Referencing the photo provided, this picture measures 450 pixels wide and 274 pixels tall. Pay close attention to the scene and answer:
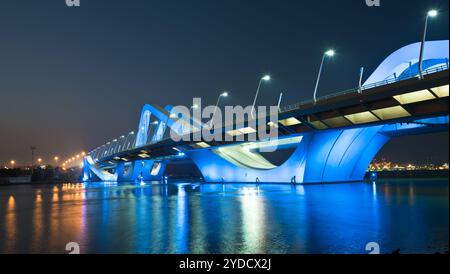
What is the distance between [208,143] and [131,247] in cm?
5229

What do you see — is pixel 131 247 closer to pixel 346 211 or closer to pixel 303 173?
pixel 346 211

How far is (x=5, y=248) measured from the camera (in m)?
10.2

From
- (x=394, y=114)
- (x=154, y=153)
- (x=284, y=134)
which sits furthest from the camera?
(x=154, y=153)

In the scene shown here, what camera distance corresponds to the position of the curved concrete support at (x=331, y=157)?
4800cm

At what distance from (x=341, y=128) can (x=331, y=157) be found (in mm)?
12532

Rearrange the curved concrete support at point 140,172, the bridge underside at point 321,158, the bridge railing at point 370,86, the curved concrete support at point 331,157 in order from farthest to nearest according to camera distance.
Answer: the curved concrete support at point 140,172, the curved concrete support at point 331,157, the bridge underside at point 321,158, the bridge railing at point 370,86

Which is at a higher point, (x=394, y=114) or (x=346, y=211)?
(x=394, y=114)

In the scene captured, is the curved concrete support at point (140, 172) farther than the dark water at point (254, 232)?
Yes

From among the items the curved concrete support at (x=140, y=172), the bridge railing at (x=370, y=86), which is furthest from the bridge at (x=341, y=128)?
the curved concrete support at (x=140, y=172)

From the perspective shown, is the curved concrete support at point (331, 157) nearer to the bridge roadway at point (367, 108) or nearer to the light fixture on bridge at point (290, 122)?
the bridge roadway at point (367, 108)

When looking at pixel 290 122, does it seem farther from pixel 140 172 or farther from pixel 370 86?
pixel 140 172

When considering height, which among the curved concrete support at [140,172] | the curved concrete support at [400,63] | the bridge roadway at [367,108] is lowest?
the curved concrete support at [140,172]

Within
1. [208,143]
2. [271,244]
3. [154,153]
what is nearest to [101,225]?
[271,244]
